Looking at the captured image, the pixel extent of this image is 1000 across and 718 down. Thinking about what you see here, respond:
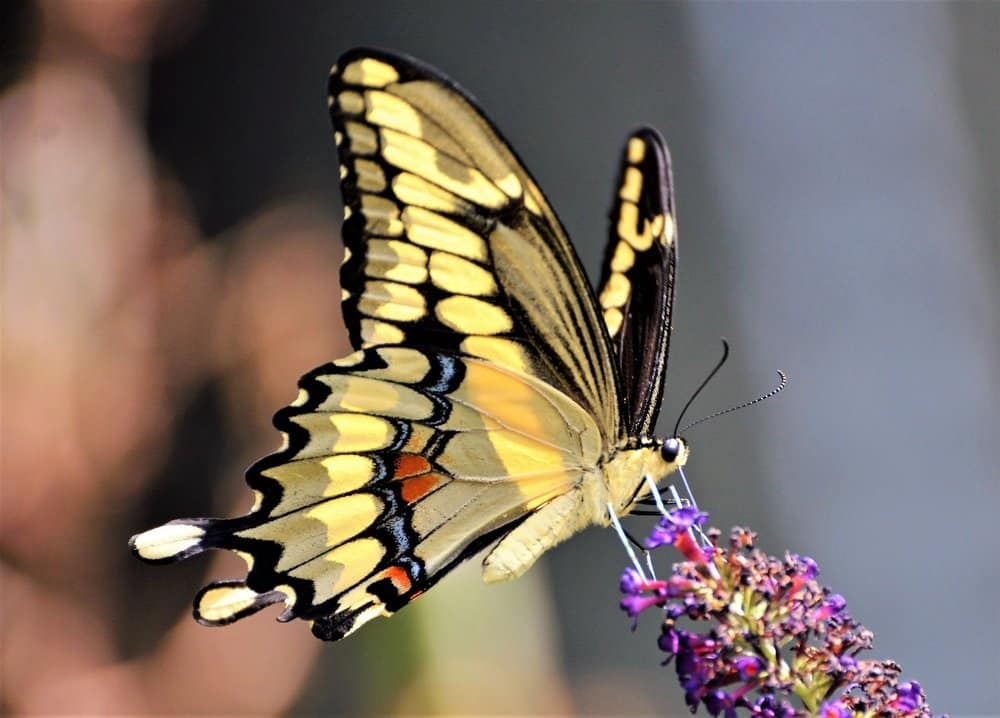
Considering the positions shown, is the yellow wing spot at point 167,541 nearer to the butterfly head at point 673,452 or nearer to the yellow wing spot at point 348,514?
the yellow wing spot at point 348,514

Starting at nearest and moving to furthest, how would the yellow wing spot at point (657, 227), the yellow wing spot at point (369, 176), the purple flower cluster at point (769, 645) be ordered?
the purple flower cluster at point (769, 645) < the yellow wing spot at point (369, 176) < the yellow wing spot at point (657, 227)

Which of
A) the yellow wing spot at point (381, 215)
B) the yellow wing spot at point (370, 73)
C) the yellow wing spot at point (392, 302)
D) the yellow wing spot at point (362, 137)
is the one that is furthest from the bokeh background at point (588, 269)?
the yellow wing spot at point (370, 73)

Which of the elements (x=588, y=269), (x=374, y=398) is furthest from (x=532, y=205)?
(x=588, y=269)

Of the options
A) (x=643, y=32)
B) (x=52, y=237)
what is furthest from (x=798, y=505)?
(x=52, y=237)

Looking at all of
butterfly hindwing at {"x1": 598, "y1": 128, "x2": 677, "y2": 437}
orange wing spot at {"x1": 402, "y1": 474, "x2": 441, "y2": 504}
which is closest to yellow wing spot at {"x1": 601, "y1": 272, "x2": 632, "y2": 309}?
butterfly hindwing at {"x1": 598, "y1": 128, "x2": 677, "y2": 437}

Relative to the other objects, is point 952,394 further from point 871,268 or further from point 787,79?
point 787,79

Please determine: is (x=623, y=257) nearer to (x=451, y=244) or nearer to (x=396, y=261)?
(x=451, y=244)

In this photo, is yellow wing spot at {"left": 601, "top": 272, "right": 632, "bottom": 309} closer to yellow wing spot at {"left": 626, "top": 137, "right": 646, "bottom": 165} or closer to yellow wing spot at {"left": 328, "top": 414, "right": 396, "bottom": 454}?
yellow wing spot at {"left": 626, "top": 137, "right": 646, "bottom": 165}
